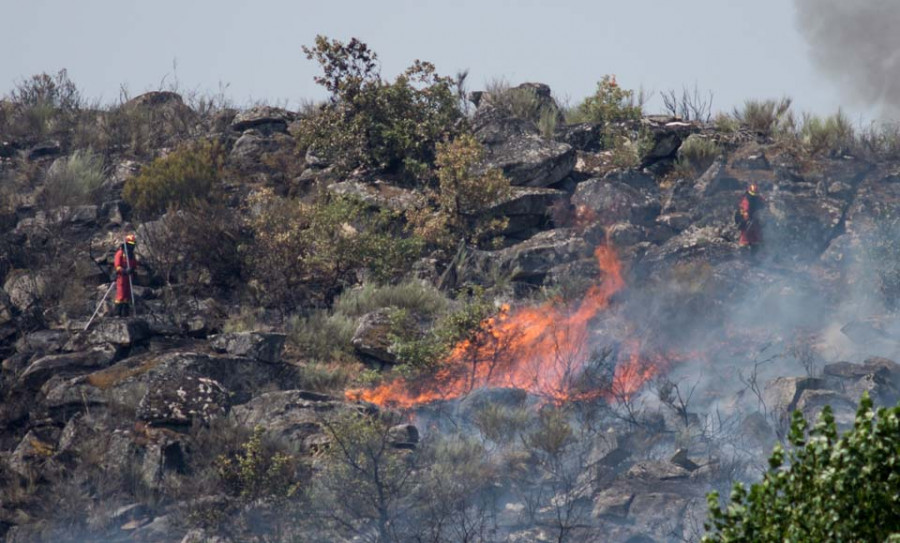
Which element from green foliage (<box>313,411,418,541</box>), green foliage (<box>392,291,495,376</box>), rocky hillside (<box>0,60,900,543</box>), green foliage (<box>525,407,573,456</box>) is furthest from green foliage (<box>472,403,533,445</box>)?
green foliage (<box>392,291,495,376</box>)

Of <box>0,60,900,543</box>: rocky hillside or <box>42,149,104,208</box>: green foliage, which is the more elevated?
<box>42,149,104,208</box>: green foliage

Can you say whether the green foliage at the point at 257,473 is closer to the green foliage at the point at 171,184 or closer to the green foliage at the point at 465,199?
the green foliage at the point at 465,199

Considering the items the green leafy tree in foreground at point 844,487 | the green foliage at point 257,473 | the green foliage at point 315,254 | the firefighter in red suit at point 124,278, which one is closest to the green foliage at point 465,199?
the green foliage at point 315,254

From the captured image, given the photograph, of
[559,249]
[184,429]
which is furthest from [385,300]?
[184,429]

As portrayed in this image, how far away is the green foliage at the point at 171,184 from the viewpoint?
84.7 feet

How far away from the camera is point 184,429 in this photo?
18.7m

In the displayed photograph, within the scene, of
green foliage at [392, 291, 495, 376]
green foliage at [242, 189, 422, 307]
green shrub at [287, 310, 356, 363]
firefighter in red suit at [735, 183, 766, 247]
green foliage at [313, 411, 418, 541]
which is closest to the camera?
green foliage at [313, 411, 418, 541]

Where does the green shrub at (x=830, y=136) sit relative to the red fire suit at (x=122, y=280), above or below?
above

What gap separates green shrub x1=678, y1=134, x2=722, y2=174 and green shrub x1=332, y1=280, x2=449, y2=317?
23.1 ft

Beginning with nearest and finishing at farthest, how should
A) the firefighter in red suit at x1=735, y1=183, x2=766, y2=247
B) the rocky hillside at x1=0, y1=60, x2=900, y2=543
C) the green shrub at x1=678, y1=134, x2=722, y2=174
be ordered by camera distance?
the rocky hillside at x1=0, y1=60, x2=900, y2=543 < the firefighter in red suit at x1=735, y1=183, x2=766, y2=247 < the green shrub at x1=678, y1=134, x2=722, y2=174

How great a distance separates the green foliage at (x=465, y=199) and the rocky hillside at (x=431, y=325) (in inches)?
2.2

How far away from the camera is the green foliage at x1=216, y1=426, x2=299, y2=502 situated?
17.1 m

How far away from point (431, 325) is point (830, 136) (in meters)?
11.1

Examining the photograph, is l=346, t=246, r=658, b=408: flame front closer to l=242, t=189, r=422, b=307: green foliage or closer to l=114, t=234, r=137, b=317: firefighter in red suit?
l=242, t=189, r=422, b=307: green foliage
